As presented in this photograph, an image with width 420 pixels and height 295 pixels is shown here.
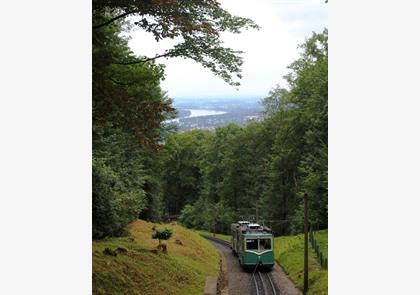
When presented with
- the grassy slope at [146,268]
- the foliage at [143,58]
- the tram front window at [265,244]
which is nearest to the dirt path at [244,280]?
the grassy slope at [146,268]

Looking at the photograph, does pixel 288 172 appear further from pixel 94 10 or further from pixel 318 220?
pixel 94 10

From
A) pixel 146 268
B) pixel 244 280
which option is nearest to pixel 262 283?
pixel 244 280

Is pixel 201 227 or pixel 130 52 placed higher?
pixel 130 52

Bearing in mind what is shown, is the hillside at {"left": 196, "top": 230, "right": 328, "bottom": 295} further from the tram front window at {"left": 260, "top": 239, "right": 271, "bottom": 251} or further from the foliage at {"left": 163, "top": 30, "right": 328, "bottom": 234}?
the tram front window at {"left": 260, "top": 239, "right": 271, "bottom": 251}

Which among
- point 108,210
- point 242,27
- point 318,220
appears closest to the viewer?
point 242,27

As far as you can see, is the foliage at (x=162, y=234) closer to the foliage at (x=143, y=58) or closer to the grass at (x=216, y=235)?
the foliage at (x=143, y=58)

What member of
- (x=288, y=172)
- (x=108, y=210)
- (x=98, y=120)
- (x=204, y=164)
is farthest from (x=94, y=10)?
(x=204, y=164)

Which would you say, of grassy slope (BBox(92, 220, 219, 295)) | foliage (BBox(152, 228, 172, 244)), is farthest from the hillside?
foliage (BBox(152, 228, 172, 244))
